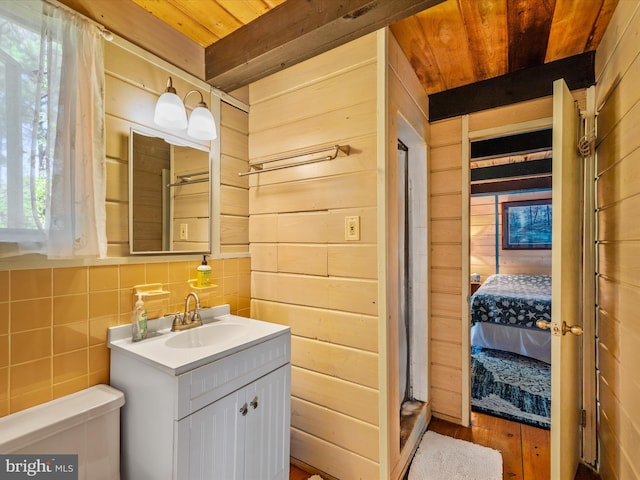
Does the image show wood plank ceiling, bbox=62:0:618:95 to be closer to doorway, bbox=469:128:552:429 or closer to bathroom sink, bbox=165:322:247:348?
doorway, bbox=469:128:552:429

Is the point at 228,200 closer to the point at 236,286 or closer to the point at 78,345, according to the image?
the point at 236,286

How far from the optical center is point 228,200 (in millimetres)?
1884

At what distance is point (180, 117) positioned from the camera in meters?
1.49

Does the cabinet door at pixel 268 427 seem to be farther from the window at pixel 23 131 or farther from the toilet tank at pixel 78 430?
the window at pixel 23 131

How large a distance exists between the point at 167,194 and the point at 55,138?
0.51 meters

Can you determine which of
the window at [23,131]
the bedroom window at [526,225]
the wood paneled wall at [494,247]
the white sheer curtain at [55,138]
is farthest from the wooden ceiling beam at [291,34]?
the bedroom window at [526,225]

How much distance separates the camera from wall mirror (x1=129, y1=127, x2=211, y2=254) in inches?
57.1

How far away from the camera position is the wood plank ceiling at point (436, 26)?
4.56ft

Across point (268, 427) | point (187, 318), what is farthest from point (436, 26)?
point (268, 427)

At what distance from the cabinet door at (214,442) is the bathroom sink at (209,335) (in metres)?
0.32

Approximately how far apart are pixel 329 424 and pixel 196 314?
932 millimetres

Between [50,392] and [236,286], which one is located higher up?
[236,286]

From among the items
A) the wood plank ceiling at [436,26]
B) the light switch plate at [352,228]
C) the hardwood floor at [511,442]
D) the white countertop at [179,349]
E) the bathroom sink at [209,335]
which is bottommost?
the hardwood floor at [511,442]

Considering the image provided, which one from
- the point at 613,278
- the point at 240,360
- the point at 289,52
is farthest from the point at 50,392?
the point at 613,278
